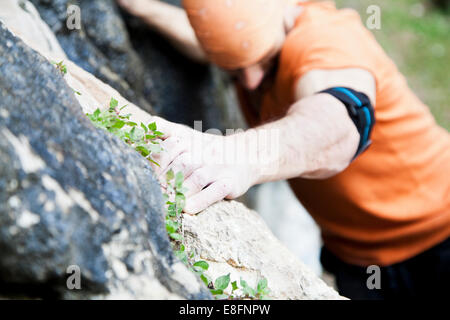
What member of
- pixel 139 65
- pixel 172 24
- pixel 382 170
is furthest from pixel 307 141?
pixel 172 24

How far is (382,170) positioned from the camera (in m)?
2.86

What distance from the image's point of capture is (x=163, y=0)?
3723 mm

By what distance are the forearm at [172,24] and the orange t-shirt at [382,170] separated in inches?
36.3

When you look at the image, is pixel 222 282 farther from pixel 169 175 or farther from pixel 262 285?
pixel 169 175

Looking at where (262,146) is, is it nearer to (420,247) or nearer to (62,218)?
(62,218)

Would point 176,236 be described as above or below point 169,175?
below

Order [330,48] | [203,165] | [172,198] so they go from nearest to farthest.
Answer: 1. [172,198]
2. [203,165]
3. [330,48]

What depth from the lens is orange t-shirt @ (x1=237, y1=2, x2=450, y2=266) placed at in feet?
8.85

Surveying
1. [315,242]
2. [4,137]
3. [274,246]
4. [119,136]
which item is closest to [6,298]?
[4,137]

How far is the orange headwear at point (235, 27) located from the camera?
8.23ft

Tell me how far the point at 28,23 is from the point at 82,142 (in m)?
1.40

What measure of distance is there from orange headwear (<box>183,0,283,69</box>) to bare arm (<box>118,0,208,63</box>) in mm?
843

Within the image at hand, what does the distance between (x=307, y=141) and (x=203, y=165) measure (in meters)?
0.56

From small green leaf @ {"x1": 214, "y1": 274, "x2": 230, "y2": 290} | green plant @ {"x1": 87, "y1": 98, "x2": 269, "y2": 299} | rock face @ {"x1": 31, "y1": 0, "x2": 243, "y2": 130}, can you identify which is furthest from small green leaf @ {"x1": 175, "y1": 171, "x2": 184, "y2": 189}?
rock face @ {"x1": 31, "y1": 0, "x2": 243, "y2": 130}
